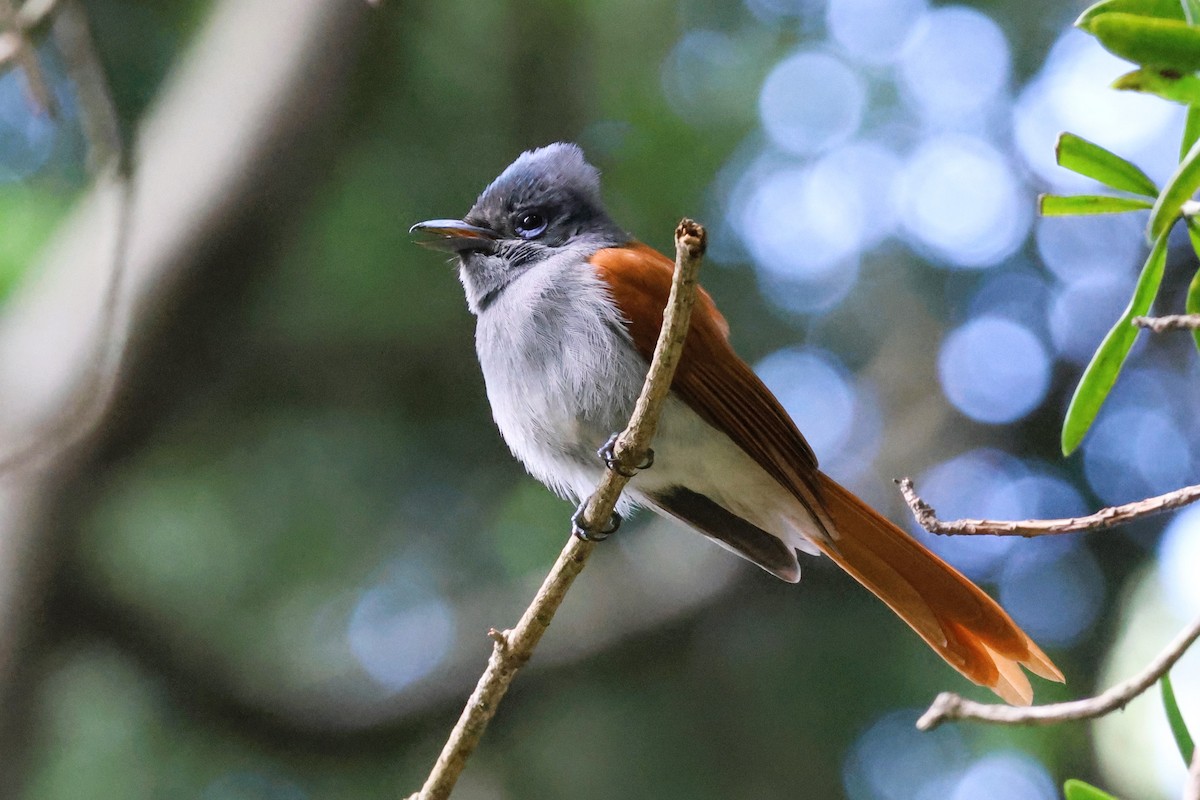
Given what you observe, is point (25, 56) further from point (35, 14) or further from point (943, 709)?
point (943, 709)

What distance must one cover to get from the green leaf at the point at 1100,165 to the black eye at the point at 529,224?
6.41 feet

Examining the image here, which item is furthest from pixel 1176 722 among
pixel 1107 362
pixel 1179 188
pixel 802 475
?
pixel 802 475

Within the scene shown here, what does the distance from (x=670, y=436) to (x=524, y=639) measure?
2.91 feet

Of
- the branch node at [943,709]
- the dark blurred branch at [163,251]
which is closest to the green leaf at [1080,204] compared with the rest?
the branch node at [943,709]

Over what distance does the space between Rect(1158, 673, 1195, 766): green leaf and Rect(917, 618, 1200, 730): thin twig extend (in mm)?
115

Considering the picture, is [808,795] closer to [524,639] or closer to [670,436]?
[670,436]

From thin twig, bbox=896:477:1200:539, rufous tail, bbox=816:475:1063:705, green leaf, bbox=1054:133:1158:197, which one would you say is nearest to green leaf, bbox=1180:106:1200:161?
green leaf, bbox=1054:133:1158:197

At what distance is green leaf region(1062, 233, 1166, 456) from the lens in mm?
1476

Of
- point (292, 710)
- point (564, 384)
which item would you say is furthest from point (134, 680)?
point (564, 384)

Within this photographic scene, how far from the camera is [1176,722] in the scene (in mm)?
1399

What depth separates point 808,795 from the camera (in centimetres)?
482

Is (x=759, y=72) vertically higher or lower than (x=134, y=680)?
higher

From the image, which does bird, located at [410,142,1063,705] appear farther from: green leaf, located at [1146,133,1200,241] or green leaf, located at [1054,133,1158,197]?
green leaf, located at [1146,133,1200,241]

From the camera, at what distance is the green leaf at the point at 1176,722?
4.56 ft
